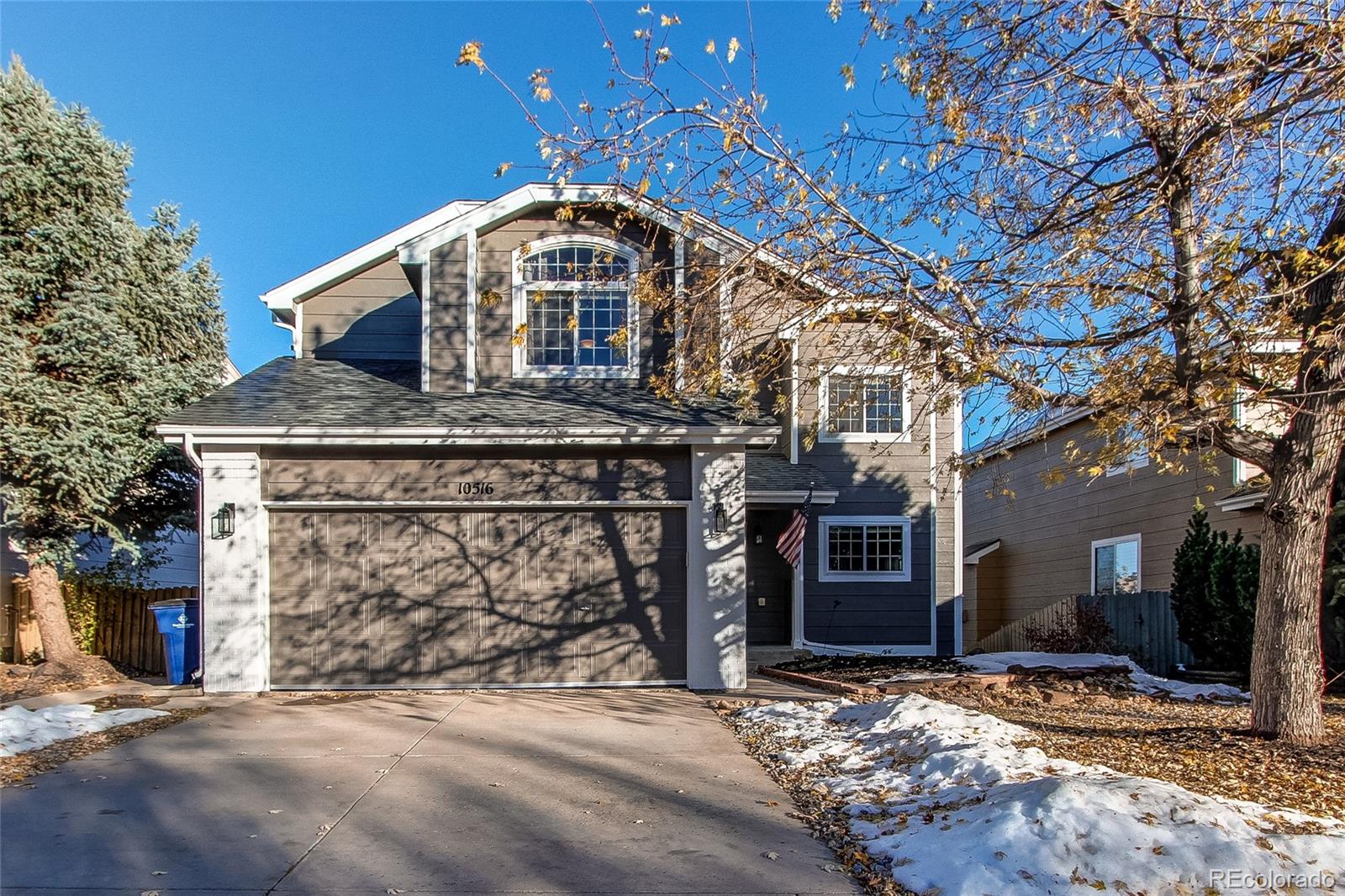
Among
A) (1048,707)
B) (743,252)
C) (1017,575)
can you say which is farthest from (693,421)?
(1017,575)

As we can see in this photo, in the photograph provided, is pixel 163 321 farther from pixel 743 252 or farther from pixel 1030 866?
pixel 1030 866

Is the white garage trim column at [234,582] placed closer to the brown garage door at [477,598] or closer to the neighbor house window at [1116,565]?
the brown garage door at [477,598]

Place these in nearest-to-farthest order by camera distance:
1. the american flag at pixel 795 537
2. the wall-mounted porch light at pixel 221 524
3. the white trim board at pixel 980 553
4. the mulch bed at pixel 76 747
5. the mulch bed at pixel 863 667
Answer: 1. the mulch bed at pixel 76 747
2. the wall-mounted porch light at pixel 221 524
3. the mulch bed at pixel 863 667
4. the american flag at pixel 795 537
5. the white trim board at pixel 980 553

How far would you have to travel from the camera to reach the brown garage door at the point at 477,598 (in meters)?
10.8

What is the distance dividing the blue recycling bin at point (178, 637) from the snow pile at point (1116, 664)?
32.7 feet

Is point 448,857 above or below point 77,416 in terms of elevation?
below

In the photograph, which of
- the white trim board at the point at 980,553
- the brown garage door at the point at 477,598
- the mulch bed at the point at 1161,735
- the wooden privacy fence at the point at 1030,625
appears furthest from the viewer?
the white trim board at the point at 980,553

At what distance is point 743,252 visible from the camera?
27.0 ft

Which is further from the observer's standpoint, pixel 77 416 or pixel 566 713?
pixel 77 416

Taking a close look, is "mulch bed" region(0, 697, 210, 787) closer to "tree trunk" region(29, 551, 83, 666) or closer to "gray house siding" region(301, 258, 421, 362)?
"tree trunk" region(29, 551, 83, 666)

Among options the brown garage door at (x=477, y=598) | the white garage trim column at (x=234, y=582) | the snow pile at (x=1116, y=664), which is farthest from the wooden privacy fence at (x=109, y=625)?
the snow pile at (x=1116, y=664)

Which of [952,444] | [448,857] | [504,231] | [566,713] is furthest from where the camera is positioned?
[952,444]

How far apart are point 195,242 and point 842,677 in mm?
11080

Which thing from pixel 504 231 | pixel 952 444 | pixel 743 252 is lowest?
pixel 952 444
